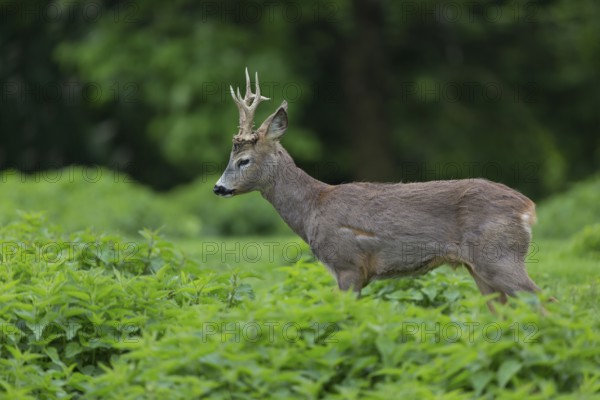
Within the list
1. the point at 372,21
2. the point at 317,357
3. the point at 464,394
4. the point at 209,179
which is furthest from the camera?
the point at 372,21

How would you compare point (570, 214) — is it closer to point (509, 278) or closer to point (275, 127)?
point (275, 127)

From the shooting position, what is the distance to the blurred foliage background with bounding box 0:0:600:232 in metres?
20.0

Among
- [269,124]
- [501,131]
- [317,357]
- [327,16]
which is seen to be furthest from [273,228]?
[317,357]

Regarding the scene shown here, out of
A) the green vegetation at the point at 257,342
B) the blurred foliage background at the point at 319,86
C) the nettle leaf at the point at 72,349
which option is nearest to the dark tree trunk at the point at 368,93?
the blurred foliage background at the point at 319,86

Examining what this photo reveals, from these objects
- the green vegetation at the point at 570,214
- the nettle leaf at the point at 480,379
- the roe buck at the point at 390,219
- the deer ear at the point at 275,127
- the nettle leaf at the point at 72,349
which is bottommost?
the green vegetation at the point at 570,214

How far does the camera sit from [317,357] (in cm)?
611

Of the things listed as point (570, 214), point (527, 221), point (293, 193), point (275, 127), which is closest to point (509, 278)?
point (527, 221)

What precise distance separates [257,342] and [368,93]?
15622mm

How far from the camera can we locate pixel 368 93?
21453 millimetres

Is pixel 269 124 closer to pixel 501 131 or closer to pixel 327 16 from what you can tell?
pixel 327 16

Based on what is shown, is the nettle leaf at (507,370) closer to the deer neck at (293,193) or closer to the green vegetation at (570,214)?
the deer neck at (293,193)

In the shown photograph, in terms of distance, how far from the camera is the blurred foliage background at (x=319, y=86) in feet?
65.7

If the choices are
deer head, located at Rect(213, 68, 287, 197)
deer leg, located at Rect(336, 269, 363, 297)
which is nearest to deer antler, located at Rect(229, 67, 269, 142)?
deer head, located at Rect(213, 68, 287, 197)

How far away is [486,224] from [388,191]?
90cm
